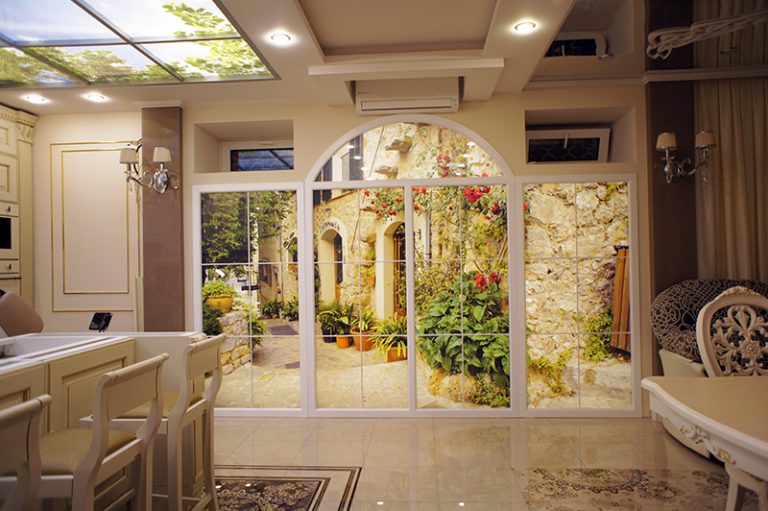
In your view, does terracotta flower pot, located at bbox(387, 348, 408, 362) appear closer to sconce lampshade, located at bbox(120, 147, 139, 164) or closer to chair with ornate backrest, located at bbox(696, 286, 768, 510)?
chair with ornate backrest, located at bbox(696, 286, 768, 510)

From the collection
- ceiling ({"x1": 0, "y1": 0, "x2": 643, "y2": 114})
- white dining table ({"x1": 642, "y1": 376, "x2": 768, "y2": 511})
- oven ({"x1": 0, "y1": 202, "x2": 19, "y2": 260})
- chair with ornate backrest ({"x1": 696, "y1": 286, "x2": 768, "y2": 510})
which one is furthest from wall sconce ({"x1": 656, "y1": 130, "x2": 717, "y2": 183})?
oven ({"x1": 0, "y1": 202, "x2": 19, "y2": 260})

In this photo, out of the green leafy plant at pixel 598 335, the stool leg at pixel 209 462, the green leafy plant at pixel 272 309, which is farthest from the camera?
the green leafy plant at pixel 272 309

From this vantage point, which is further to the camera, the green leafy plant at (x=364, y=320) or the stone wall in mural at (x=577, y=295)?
the green leafy plant at (x=364, y=320)

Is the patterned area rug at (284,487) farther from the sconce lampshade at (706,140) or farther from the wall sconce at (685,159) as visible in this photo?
the sconce lampshade at (706,140)

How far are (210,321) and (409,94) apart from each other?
2.59m

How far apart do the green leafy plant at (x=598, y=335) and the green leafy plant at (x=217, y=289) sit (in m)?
3.04

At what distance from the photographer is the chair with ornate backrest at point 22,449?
1.22 metres

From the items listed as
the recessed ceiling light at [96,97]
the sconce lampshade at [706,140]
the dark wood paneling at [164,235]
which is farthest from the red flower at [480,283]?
the recessed ceiling light at [96,97]

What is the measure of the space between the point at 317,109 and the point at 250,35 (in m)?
1.25

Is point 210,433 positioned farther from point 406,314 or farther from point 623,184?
point 623,184

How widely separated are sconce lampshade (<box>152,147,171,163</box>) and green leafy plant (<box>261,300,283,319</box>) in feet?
4.76

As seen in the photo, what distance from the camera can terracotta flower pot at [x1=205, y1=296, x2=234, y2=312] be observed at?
14.0ft

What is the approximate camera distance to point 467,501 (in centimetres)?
265

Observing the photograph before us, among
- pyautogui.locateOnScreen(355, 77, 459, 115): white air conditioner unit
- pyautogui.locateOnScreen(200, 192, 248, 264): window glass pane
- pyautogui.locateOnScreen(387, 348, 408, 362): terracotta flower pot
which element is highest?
pyautogui.locateOnScreen(355, 77, 459, 115): white air conditioner unit
